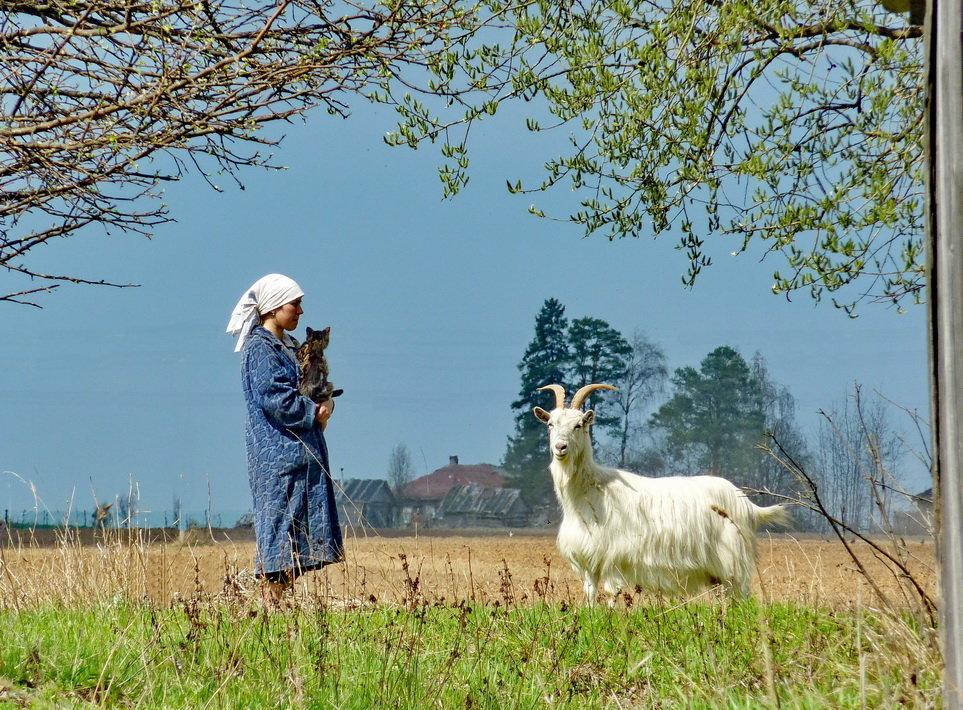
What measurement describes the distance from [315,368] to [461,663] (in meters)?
2.82

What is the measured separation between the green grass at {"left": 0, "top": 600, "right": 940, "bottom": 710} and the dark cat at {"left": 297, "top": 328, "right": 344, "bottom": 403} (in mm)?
1689

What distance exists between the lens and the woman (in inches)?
285

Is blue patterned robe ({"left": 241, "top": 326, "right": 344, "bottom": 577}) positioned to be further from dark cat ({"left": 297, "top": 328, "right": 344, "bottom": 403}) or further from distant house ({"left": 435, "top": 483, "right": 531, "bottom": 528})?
distant house ({"left": 435, "top": 483, "right": 531, "bottom": 528})

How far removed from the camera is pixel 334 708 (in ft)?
14.6

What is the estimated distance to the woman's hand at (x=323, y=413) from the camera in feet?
24.2

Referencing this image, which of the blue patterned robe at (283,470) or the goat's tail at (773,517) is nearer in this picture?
the blue patterned robe at (283,470)

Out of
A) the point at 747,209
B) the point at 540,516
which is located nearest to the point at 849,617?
the point at 747,209

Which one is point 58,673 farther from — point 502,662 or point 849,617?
point 849,617

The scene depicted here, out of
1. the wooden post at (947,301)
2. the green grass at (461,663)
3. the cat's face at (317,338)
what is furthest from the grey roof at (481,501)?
the wooden post at (947,301)

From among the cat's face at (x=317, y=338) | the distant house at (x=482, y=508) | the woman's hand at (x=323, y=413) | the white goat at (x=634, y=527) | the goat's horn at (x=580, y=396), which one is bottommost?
the distant house at (x=482, y=508)

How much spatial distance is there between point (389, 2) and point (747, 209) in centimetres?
297

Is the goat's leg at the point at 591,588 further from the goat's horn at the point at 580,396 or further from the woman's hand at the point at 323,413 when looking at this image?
the woman's hand at the point at 323,413

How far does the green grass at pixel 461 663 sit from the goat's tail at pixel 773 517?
2474 millimetres

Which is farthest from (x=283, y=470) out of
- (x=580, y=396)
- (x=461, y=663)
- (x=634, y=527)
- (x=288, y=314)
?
(x=634, y=527)
